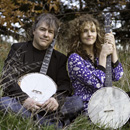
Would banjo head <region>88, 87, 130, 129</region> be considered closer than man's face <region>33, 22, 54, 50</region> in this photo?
Yes

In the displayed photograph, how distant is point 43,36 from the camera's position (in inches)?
128

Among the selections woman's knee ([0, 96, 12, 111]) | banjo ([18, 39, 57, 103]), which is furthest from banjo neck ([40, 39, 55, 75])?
woman's knee ([0, 96, 12, 111])

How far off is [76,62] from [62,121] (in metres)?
0.71

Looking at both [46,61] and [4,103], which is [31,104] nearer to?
[4,103]

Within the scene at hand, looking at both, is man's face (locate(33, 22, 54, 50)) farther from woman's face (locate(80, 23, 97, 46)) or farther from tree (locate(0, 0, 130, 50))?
tree (locate(0, 0, 130, 50))

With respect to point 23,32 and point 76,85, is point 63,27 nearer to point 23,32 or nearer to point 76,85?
point 23,32

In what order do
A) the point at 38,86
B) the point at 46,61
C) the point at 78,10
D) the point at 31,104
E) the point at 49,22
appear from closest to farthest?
1. the point at 31,104
2. the point at 38,86
3. the point at 46,61
4. the point at 49,22
5. the point at 78,10

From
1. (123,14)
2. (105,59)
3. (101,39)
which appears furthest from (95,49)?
(123,14)

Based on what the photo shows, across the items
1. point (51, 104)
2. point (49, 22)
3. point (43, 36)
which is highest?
point (49, 22)

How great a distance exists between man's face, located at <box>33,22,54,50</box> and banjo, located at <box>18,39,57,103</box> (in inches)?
17.0

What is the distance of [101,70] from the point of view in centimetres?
303

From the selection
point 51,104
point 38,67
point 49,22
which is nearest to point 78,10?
point 49,22

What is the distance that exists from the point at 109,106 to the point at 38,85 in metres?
0.83

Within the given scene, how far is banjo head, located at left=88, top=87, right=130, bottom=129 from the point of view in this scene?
2898mm
